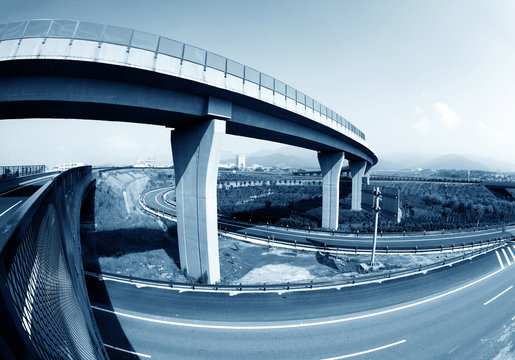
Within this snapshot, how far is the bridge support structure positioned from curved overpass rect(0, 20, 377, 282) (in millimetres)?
70

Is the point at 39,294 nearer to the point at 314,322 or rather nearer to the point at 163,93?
the point at 314,322

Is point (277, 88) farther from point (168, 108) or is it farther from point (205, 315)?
point (205, 315)

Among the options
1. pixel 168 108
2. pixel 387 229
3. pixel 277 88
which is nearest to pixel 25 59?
pixel 168 108

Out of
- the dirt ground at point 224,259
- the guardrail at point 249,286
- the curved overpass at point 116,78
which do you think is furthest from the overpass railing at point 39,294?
the dirt ground at point 224,259

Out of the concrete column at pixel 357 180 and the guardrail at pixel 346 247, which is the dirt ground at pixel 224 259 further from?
the concrete column at pixel 357 180

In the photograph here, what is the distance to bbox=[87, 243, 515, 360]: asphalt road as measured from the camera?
1020 cm

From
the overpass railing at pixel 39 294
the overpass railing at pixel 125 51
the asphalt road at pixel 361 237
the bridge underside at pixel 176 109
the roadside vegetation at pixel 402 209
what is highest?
the overpass railing at pixel 125 51

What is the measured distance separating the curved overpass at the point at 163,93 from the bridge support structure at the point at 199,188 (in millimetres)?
70

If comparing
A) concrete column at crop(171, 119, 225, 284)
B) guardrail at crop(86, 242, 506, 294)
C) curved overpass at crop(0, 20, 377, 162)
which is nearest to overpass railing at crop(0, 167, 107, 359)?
curved overpass at crop(0, 20, 377, 162)

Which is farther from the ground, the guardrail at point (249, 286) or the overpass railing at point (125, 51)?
the overpass railing at point (125, 51)

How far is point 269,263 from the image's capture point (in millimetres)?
21109

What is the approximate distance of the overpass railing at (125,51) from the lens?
10.3 m

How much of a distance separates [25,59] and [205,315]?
14632 mm

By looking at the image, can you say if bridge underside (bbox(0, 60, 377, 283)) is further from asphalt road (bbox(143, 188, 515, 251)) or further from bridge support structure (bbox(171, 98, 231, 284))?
asphalt road (bbox(143, 188, 515, 251))
